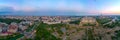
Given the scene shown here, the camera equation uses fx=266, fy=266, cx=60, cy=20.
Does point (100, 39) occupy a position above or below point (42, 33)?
below

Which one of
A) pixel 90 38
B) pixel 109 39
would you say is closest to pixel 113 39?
pixel 109 39

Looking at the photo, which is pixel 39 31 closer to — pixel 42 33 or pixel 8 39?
pixel 42 33

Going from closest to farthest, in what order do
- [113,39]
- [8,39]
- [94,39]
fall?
[94,39], [113,39], [8,39]

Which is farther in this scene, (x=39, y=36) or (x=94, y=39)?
(x=94, y=39)

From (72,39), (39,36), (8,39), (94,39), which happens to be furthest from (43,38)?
(8,39)

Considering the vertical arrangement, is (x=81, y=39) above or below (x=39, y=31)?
below

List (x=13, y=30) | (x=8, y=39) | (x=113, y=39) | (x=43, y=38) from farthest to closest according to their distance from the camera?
(x=13, y=30) → (x=8, y=39) → (x=113, y=39) → (x=43, y=38)

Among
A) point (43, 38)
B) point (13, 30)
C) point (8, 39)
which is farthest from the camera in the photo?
point (13, 30)

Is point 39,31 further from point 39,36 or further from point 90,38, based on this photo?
point 90,38

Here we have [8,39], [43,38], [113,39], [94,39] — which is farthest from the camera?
[8,39]
